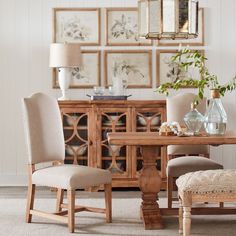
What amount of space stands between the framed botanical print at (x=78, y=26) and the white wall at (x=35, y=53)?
75 millimetres

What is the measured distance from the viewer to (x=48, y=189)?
627cm

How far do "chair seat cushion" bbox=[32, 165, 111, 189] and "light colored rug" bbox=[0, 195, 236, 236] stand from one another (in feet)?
1.01

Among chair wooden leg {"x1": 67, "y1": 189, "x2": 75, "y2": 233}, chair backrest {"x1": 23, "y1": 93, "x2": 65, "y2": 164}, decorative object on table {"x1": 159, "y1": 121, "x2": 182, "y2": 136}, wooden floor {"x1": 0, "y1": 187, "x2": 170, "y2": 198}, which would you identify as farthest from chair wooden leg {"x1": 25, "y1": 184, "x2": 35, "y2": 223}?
wooden floor {"x1": 0, "y1": 187, "x2": 170, "y2": 198}

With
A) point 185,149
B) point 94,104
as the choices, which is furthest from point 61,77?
point 185,149

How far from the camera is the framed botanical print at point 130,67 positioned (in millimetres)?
6488

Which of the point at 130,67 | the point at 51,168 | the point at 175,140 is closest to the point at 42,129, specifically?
the point at 51,168

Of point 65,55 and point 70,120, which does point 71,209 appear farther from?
point 65,55

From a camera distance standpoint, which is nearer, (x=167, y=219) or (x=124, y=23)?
(x=167, y=219)

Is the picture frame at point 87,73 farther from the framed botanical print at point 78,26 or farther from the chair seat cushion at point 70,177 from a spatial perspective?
the chair seat cushion at point 70,177

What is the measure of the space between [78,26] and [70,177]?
2641mm

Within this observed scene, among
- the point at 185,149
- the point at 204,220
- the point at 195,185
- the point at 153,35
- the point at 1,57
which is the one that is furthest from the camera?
the point at 1,57

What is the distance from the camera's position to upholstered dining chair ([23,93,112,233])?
4254mm

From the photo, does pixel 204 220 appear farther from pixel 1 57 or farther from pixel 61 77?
pixel 1 57

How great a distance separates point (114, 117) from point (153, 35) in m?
2.06
